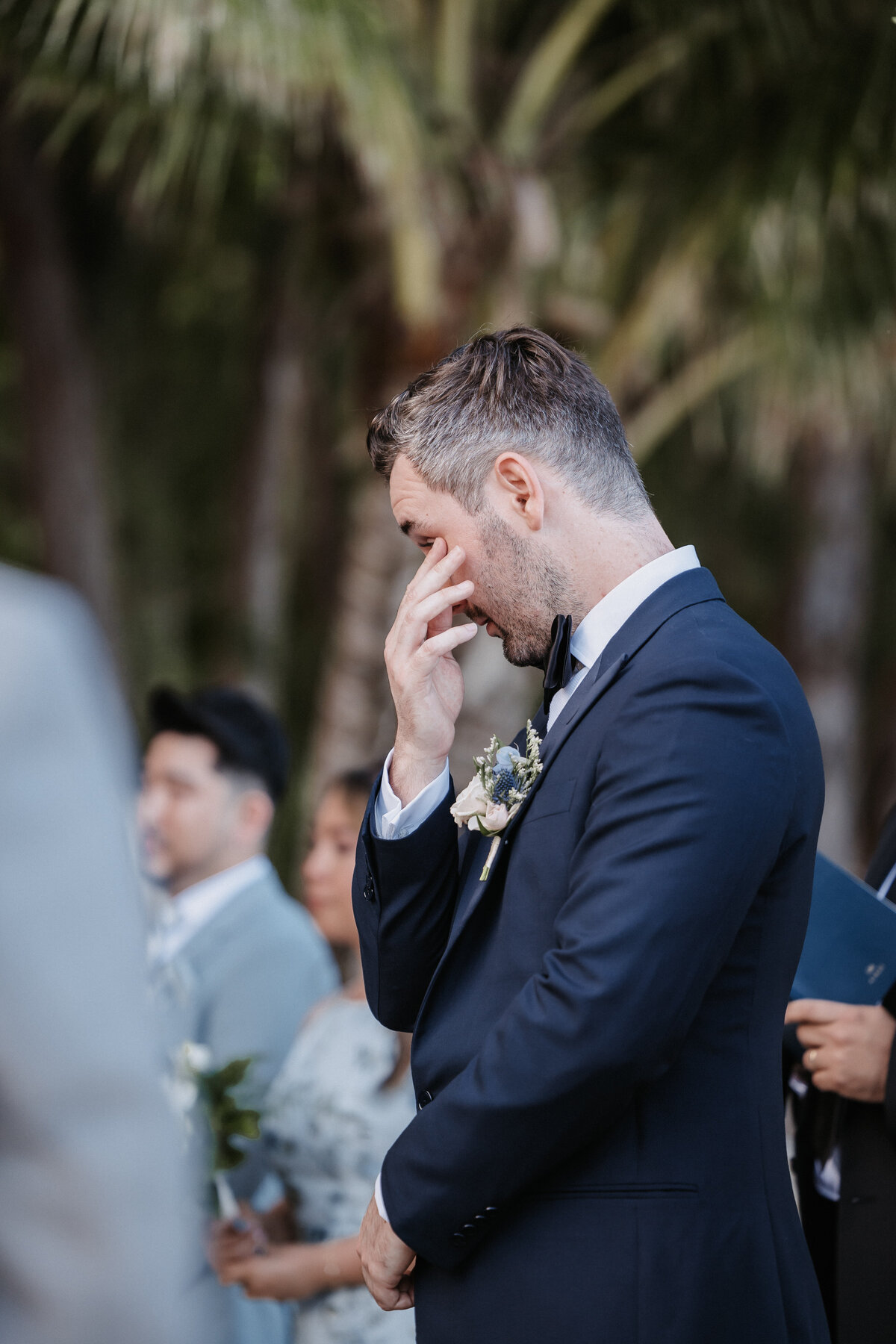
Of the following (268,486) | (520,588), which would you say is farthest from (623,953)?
(268,486)

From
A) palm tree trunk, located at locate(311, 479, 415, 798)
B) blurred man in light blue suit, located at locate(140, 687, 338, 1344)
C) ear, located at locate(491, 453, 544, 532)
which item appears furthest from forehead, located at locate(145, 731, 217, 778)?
ear, located at locate(491, 453, 544, 532)

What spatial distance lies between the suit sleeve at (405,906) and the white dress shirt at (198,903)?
1.39 metres

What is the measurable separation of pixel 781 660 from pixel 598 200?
472cm

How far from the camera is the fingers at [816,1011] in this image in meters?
2.22

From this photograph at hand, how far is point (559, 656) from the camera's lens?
6.02ft

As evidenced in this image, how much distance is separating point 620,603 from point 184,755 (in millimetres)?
2230

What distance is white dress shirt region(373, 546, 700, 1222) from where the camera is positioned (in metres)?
1.80

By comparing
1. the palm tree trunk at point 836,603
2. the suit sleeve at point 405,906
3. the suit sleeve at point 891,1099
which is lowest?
the palm tree trunk at point 836,603

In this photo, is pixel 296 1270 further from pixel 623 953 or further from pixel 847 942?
pixel 623 953

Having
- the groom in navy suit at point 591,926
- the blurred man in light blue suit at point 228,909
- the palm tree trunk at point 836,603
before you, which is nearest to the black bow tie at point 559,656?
the groom in navy suit at point 591,926

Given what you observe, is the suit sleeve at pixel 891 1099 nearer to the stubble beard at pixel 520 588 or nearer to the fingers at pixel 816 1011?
the fingers at pixel 816 1011

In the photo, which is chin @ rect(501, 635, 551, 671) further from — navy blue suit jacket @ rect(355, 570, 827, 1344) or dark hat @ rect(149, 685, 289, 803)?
dark hat @ rect(149, 685, 289, 803)

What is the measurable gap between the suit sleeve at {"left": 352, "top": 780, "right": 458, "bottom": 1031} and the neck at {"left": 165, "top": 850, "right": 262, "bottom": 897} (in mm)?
1656

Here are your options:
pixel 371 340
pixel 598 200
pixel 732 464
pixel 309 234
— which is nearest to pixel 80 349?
pixel 309 234
